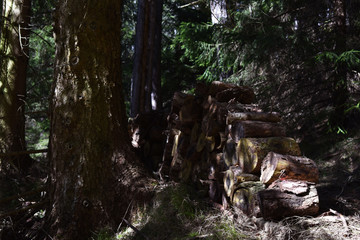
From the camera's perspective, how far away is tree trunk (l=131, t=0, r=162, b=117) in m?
8.47

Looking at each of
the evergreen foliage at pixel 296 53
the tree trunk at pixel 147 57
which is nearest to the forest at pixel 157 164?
the evergreen foliage at pixel 296 53

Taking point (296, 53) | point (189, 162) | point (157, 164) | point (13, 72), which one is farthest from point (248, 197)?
point (13, 72)

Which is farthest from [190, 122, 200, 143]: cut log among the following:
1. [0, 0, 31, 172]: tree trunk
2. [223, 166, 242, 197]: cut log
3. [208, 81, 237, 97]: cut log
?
[0, 0, 31, 172]: tree trunk

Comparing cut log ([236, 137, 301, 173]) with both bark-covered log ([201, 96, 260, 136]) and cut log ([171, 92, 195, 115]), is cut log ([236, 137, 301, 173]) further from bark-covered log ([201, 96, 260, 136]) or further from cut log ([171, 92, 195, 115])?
cut log ([171, 92, 195, 115])

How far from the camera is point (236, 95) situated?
3.70 metres

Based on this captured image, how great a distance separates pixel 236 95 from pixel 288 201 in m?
1.54

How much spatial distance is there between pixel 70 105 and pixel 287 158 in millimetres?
2256

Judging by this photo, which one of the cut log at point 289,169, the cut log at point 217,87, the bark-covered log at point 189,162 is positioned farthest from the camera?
the bark-covered log at point 189,162

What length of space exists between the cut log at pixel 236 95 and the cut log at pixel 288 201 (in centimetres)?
133

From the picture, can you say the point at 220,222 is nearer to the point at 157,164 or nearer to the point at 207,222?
the point at 207,222

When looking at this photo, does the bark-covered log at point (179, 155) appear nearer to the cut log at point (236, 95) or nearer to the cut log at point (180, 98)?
the cut log at point (180, 98)

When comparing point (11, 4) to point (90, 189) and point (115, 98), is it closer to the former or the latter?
point (115, 98)

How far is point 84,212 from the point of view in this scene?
3307 mm

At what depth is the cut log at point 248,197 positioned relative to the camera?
257cm
